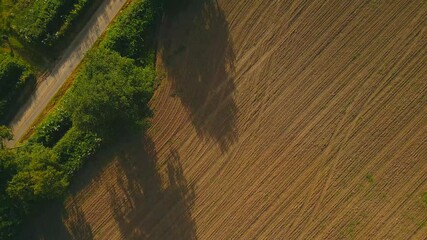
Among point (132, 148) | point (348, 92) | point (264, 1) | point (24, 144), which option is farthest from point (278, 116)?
point (24, 144)

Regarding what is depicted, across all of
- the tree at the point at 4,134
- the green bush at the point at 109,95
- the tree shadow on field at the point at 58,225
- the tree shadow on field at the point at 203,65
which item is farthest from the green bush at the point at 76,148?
the tree shadow on field at the point at 203,65

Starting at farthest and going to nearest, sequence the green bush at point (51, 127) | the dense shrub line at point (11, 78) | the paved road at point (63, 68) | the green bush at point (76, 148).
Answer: the paved road at point (63, 68) < the dense shrub line at point (11, 78) < the green bush at point (51, 127) < the green bush at point (76, 148)

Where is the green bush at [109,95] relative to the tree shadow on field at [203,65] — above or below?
below

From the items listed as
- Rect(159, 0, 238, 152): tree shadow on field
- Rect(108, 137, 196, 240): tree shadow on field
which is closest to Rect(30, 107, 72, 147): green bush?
Rect(108, 137, 196, 240): tree shadow on field

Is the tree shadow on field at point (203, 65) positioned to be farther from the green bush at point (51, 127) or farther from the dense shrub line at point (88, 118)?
the green bush at point (51, 127)

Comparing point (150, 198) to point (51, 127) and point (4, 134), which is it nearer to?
point (51, 127)

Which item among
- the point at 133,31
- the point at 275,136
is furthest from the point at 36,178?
the point at 275,136
